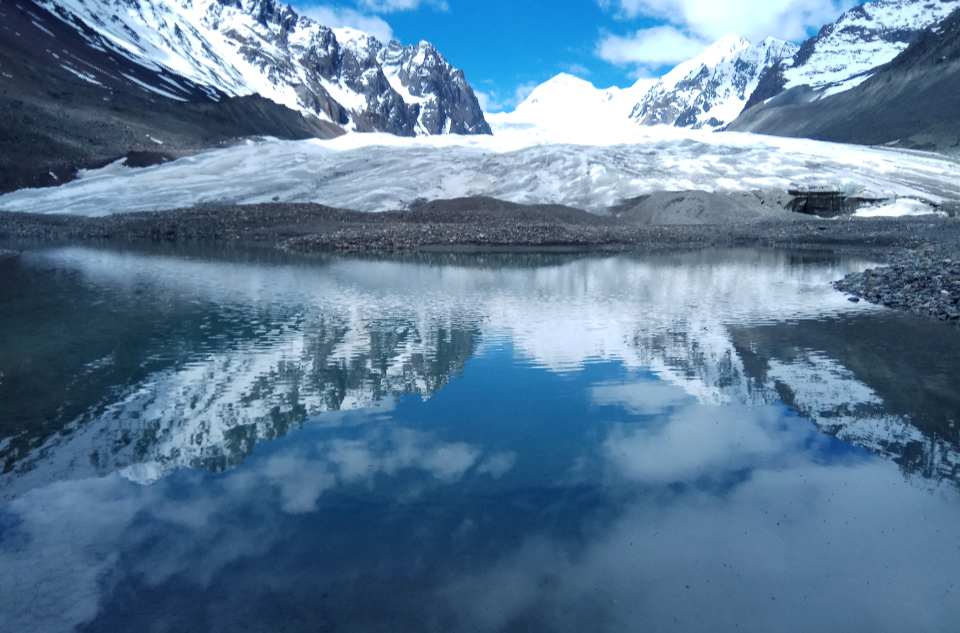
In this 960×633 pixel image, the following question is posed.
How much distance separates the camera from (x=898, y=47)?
653 ft

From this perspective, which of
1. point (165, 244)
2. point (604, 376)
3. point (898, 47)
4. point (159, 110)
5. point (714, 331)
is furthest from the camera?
point (898, 47)

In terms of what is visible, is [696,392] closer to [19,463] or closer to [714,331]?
[714,331]

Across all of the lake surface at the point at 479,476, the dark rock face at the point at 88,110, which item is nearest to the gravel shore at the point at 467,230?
the dark rock face at the point at 88,110

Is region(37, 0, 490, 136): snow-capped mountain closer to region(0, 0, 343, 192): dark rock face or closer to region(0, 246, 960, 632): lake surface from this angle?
region(0, 0, 343, 192): dark rock face

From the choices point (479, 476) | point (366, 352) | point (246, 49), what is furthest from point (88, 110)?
point (246, 49)

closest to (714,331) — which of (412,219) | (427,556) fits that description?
(427,556)

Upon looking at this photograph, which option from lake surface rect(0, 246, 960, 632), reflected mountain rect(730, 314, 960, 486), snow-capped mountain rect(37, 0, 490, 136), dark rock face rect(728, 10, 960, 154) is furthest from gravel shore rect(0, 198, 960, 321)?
snow-capped mountain rect(37, 0, 490, 136)

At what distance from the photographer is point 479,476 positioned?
6.16m

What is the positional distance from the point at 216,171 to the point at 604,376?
5001 centimetres

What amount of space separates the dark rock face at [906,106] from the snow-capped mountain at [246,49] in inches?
3712

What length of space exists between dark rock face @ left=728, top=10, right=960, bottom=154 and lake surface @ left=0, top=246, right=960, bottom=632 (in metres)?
91.1

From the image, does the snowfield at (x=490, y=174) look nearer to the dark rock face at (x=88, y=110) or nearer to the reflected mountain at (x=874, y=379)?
the dark rock face at (x=88, y=110)

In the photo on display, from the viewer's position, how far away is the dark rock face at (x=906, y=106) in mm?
96500

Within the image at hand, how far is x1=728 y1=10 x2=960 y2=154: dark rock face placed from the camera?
9650 cm
